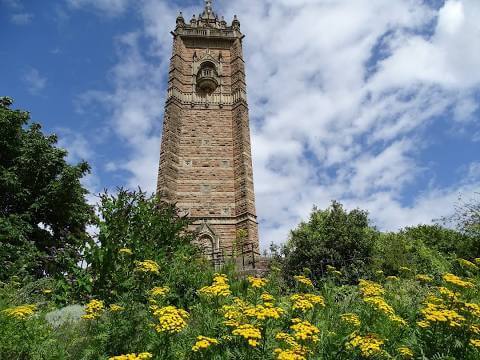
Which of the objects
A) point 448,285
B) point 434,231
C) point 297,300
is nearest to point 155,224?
point 297,300

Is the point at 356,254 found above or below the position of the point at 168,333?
above

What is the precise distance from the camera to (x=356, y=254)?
1730 cm

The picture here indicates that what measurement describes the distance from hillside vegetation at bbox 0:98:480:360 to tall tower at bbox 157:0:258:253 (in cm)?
522

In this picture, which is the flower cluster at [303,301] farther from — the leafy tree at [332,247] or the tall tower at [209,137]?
the tall tower at [209,137]

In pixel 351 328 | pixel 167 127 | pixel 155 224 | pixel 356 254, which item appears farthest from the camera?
pixel 167 127

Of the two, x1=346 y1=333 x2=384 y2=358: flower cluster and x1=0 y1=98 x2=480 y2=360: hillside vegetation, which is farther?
x1=0 y1=98 x2=480 y2=360: hillside vegetation

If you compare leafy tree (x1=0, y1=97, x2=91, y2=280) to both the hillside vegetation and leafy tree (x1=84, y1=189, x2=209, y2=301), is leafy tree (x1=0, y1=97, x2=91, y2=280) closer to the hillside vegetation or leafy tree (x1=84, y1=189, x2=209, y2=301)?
the hillside vegetation

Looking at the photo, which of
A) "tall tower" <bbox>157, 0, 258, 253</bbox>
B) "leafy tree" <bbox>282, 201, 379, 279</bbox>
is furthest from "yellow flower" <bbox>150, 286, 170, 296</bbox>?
"tall tower" <bbox>157, 0, 258, 253</bbox>

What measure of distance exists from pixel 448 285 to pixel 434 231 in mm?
26074

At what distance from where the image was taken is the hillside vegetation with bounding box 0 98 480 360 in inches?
167

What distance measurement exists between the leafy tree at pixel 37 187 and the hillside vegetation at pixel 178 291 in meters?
0.06

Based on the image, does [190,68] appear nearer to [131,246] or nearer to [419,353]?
[131,246]

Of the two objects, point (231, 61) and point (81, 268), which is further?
point (231, 61)

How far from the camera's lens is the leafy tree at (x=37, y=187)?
1698cm
